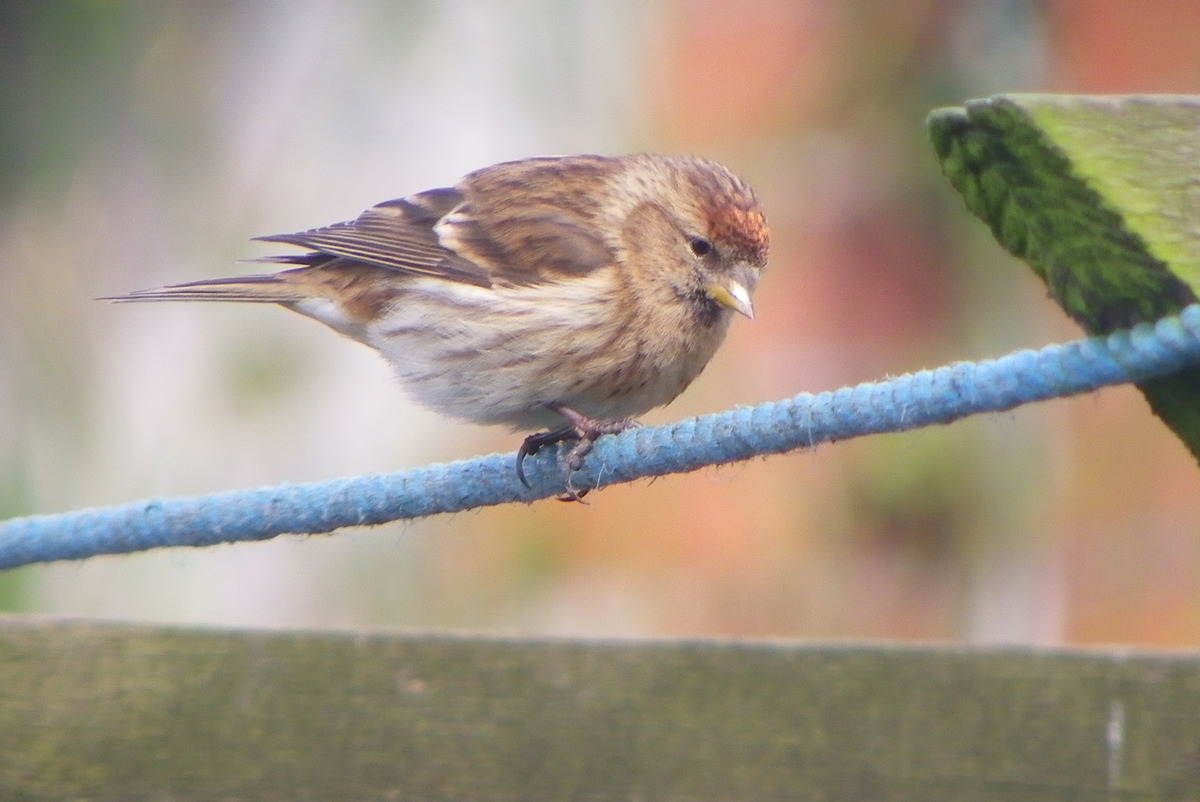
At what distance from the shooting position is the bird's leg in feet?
6.84

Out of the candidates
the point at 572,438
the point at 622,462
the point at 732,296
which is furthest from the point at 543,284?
the point at 622,462

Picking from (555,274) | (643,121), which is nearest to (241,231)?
(643,121)

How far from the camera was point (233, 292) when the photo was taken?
3311 millimetres

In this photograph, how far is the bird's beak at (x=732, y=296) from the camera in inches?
120

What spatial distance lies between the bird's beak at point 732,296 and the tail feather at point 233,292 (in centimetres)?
97

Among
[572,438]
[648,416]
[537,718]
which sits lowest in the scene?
[537,718]

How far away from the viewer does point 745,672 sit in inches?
71.7

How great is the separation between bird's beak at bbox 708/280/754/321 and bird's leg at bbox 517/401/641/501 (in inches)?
18.8

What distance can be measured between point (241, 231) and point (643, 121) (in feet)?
4.44

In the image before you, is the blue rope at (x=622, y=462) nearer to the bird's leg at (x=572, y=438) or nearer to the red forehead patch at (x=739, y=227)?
the bird's leg at (x=572, y=438)

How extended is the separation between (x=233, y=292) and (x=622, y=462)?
5.84 feet

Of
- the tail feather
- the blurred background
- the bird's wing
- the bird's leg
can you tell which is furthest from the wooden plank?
the blurred background

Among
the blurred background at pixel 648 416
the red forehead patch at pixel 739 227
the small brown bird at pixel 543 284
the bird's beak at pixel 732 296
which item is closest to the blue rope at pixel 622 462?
the small brown bird at pixel 543 284

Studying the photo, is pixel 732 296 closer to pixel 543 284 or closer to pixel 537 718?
pixel 543 284
